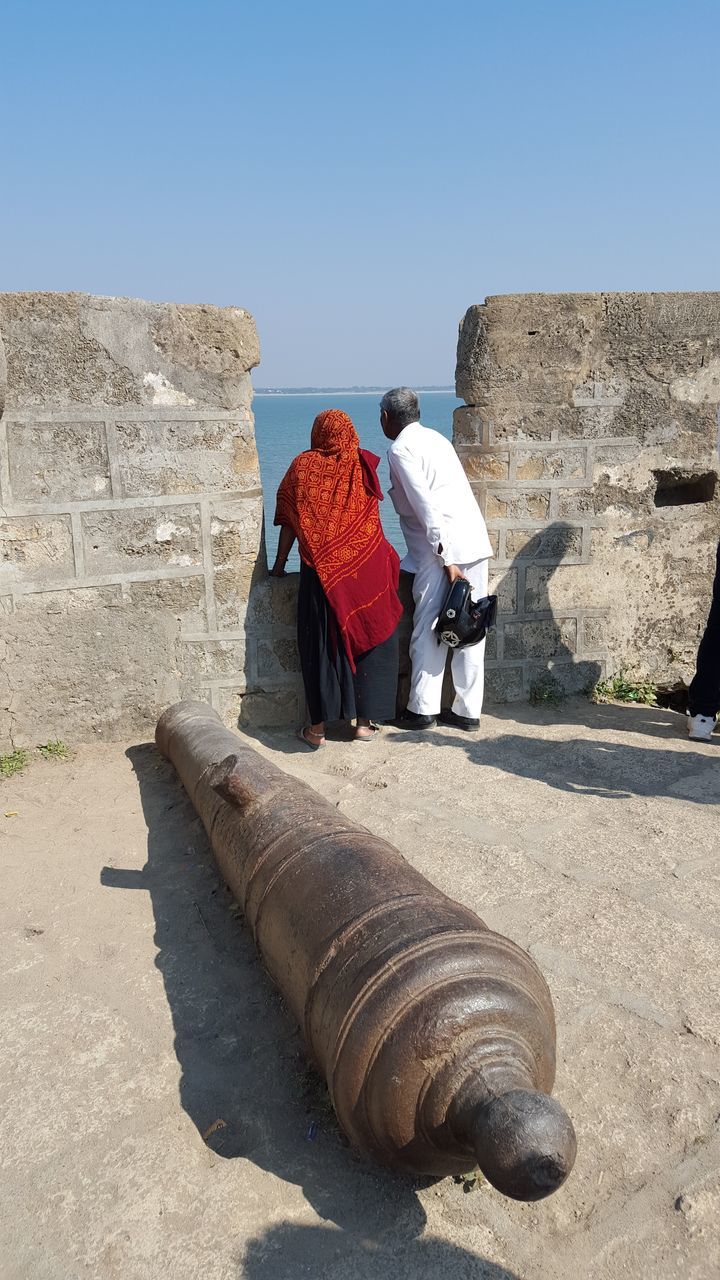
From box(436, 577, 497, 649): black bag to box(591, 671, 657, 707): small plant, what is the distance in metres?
1.16

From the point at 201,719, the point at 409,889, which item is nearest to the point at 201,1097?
the point at 409,889

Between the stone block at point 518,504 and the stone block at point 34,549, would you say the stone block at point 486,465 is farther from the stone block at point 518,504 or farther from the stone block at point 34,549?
the stone block at point 34,549

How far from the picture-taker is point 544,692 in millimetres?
6047

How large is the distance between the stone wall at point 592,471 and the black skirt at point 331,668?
0.89m

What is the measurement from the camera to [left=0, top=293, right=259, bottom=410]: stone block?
179 inches

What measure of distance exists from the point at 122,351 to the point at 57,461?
639mm

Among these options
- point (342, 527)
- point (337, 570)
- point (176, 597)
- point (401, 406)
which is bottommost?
point (176, 597)

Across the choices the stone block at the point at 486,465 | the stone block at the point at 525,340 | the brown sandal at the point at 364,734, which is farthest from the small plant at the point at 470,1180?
the stone block at the point at 525,340

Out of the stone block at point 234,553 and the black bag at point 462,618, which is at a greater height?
the stone block at point 234,553

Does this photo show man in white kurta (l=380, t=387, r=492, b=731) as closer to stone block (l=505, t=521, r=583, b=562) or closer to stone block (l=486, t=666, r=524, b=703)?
stone block (l=505, t=521, r=583, b=562)

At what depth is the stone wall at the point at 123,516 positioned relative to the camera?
4.62 meters

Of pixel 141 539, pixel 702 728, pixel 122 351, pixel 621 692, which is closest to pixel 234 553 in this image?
pixel 141 539

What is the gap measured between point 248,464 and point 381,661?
4.34ft

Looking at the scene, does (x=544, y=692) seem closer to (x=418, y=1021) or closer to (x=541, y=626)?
(x=541, y=626)
